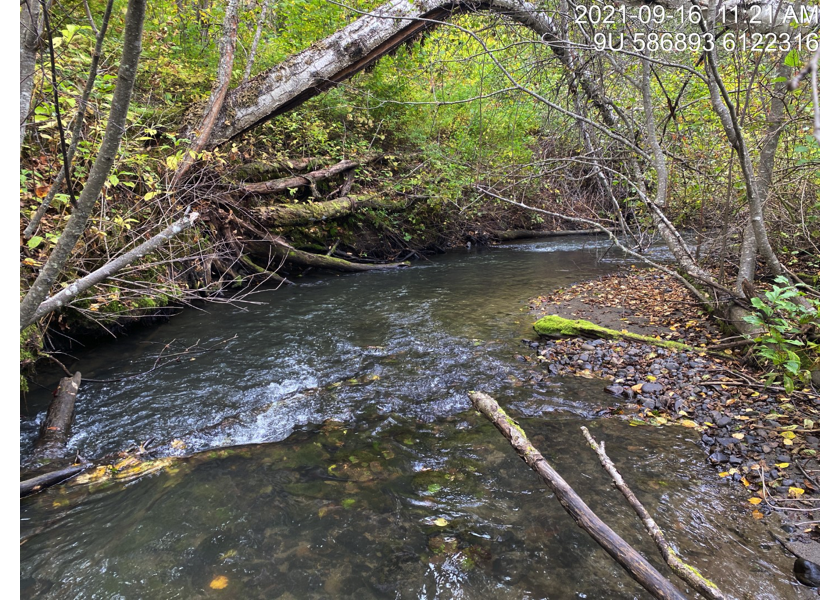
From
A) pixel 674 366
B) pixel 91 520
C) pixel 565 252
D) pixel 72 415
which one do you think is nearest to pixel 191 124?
pixel 72 415

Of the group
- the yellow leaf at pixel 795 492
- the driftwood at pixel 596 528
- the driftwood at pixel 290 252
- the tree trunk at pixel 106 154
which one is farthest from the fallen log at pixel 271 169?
the yellow leaf at pixel 795 492

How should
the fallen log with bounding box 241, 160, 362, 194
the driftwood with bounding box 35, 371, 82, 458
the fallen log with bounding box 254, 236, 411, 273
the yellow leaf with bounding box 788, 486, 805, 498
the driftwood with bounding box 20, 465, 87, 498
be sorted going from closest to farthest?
the yellow leaf with bounding box 788, 486, 805, 498 < the driftwood with bounding box 20, 465, 87, 498 < the driftwood with bounding box 35, 371, 82, 458 < the fallen log with bounding box 241, 160, 362, 194 < the fallen log with bounding box 254, 236, 411, 273

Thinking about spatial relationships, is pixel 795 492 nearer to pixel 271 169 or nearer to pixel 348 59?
pixel 348 59

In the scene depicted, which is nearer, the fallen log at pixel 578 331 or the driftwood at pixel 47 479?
the driftwood at pixel 47 479

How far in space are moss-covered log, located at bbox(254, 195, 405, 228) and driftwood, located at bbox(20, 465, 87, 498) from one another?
697cm

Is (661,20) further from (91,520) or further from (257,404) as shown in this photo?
(91,520)

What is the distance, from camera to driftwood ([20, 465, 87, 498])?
3209 mm

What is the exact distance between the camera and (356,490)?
342cm

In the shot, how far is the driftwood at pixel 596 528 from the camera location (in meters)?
1.74

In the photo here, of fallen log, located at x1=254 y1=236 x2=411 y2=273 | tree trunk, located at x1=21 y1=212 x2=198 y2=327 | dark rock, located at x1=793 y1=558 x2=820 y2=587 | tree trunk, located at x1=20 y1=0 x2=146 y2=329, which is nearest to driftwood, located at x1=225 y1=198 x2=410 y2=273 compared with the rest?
fallen log, located at x1=254 y1=236 x2=411 y2=273

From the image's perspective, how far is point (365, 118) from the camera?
501 inches

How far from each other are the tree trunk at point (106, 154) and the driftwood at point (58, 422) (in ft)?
8.24

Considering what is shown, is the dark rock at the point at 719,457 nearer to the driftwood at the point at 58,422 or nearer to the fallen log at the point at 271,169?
the driftwood at the point at 58,422

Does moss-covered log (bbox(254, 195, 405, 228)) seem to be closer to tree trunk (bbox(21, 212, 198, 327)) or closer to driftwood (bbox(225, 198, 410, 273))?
driftwood (bbox(225, 198, 410, 273))
